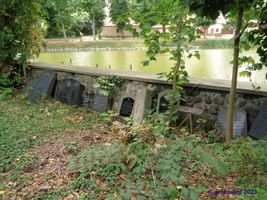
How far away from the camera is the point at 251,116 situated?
3.40 meters

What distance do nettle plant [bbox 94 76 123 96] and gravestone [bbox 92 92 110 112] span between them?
0.37 feet

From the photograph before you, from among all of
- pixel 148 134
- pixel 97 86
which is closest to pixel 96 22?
pixel 97 86

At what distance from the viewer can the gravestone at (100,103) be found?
4652mm

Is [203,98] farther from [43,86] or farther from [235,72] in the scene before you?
[43,86]

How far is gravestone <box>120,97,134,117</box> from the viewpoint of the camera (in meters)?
4.41

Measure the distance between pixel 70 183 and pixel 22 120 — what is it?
229 cm

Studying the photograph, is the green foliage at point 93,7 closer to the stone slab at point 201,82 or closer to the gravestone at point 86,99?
the stone slab at point 201,82

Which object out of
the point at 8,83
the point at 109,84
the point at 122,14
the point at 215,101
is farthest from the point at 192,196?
the point at 8,83

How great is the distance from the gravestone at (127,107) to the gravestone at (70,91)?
1109 mm

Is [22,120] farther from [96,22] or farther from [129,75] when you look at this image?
[96,22]

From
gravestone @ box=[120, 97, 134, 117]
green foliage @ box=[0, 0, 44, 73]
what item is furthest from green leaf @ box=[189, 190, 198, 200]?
green foliage @ box=[0, 0, 44, 73]

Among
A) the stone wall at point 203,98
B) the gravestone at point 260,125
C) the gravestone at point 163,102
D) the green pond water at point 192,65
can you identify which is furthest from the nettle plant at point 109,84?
the gravestone at point 260,125

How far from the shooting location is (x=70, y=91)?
513cm

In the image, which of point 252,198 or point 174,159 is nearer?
point 252,198
